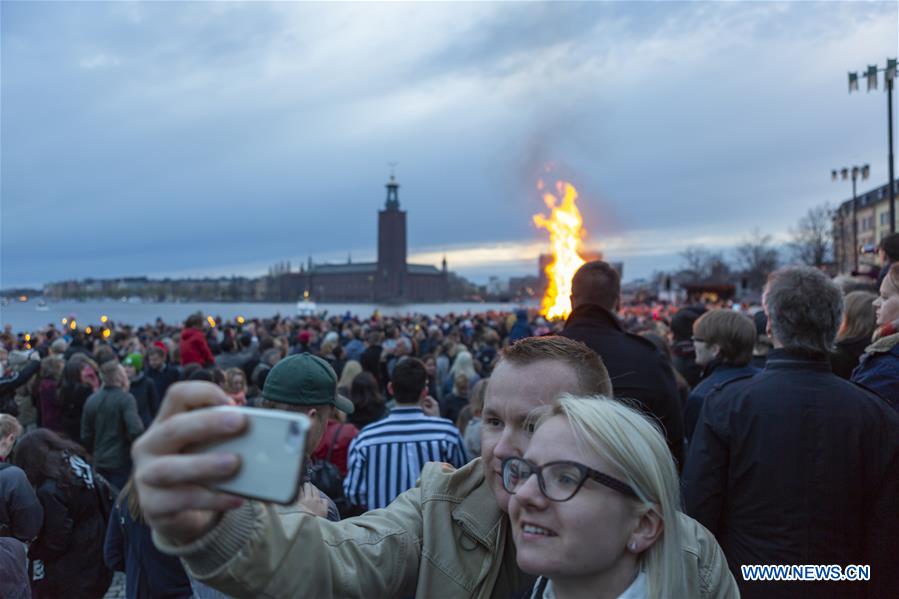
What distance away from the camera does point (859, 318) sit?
17.4 ft

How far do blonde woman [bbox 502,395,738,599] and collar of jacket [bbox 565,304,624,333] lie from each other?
2.84m

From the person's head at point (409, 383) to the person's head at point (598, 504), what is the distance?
12.0 feet

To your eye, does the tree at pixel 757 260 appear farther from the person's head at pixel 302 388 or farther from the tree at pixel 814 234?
the person's head at pixel 302 388

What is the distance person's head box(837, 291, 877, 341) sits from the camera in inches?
208

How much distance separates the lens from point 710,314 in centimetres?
543

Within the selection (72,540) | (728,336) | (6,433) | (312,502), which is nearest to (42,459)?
(6,433)

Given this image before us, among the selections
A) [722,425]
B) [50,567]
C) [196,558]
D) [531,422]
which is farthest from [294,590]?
[50,567]

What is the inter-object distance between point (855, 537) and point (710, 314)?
99.7 inches

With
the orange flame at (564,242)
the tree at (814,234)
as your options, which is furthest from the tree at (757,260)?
the orange flame at (564,242)

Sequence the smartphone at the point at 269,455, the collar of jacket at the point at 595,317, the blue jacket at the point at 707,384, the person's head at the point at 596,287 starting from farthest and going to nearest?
the blue jacket at the point at 707,384, the person's head at the point at 596,287, the collar of jacket at the point at 595,317, the smartphone at the point at 269,455

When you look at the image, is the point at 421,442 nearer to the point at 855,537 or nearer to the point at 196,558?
the point at 855,537

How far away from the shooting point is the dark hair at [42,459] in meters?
4.91

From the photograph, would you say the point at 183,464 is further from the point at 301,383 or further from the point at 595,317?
the point at 595,317

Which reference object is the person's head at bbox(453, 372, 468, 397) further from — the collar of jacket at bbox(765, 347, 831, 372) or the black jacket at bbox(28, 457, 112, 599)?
the collar of jacket at bbox(765, 347, 831, 372)
